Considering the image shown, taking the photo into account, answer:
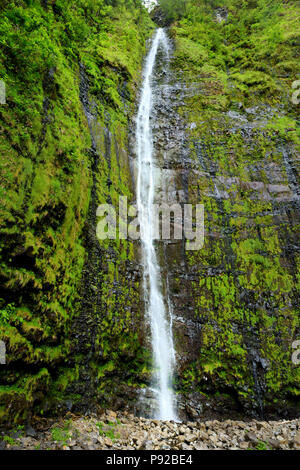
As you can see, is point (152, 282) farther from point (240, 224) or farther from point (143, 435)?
point (143, 435)

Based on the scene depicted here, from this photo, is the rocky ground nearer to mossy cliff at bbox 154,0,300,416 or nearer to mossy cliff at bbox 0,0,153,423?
mossy cliff at bbox 0,0,153,423

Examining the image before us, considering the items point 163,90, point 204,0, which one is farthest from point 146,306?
point 204,0

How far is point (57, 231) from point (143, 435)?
5090 mm

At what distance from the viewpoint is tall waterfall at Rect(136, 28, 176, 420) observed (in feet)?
25.1

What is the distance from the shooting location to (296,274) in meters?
9.07

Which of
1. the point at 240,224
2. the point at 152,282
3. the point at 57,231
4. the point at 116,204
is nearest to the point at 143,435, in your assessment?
the point at 152,282

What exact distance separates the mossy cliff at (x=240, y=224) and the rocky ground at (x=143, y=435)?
1147mm

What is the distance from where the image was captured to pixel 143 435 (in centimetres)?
557

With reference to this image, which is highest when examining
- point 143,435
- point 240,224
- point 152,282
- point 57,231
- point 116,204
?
point 116,204

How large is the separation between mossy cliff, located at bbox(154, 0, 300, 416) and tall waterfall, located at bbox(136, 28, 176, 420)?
46 centimetres

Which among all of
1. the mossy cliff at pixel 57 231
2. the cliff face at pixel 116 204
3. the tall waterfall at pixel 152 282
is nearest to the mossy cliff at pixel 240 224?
the cliff face at pixel 116 204

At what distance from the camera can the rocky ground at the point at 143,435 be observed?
434 cm

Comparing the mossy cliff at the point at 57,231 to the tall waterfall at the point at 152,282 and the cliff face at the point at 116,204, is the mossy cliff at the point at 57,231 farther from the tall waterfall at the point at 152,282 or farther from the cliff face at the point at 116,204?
the tall waterfall at the point at 152,282
